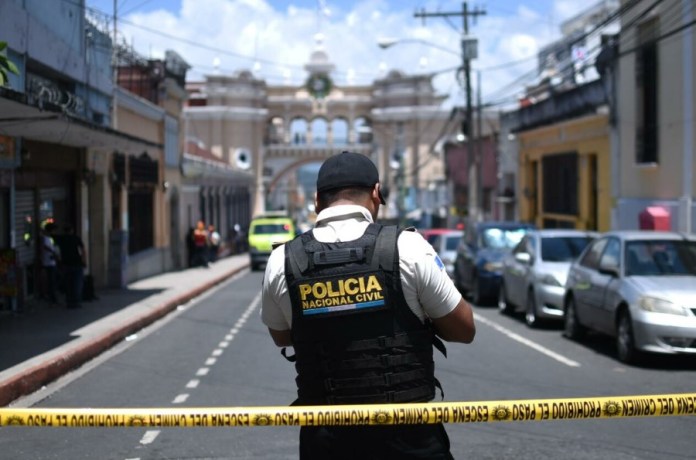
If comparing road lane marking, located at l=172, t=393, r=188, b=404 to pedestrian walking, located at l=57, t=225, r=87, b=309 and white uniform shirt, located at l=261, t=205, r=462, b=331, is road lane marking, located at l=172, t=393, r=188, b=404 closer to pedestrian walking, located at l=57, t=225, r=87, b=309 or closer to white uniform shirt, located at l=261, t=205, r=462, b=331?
white uniform shirt, located at l=261, t=205, r=462, b=331

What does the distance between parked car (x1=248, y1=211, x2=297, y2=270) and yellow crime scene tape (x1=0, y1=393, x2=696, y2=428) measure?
35.7m

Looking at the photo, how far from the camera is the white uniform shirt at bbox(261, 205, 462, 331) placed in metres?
3.67

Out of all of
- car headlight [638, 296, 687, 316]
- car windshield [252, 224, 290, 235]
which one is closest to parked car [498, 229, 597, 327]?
car headlight [638, 296, 687, 316]

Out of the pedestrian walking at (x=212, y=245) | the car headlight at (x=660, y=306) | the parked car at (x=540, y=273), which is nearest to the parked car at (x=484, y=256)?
the parked car at (x=540, y=273)

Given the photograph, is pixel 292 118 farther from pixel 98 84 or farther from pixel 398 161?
pixel 98 84

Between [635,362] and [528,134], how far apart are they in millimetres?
28915

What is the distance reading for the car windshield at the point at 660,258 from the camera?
12.7m

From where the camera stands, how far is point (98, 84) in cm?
2467

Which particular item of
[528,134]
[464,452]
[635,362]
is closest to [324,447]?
[464,452]

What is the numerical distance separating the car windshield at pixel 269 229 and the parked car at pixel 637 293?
2868 centimetres

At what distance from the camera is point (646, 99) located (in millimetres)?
25906

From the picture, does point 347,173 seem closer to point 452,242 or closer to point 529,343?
Answer: point 529,343

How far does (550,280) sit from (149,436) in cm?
948

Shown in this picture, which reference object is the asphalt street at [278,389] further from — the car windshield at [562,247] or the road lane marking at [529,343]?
the car windshield at [562,247]
